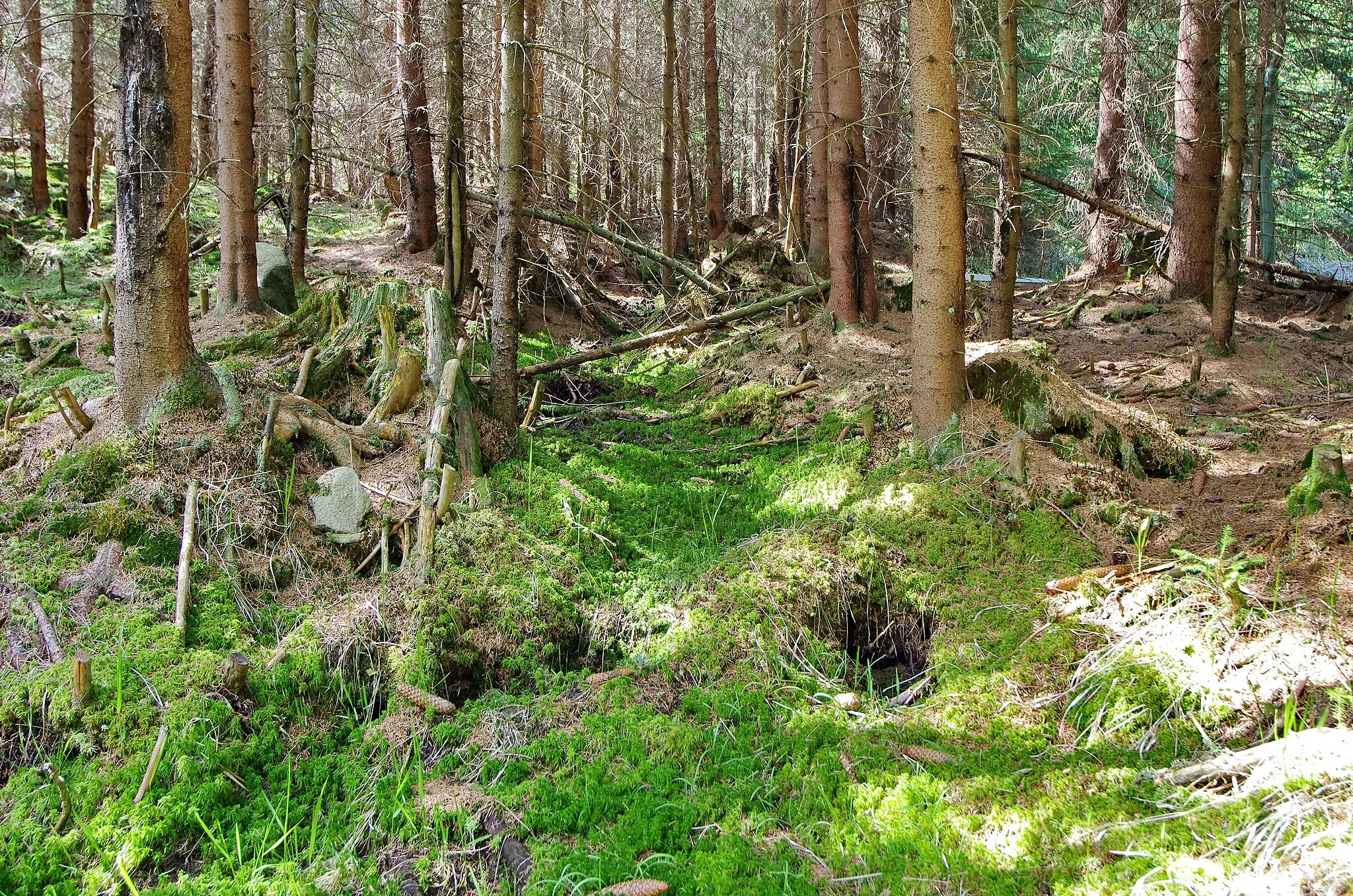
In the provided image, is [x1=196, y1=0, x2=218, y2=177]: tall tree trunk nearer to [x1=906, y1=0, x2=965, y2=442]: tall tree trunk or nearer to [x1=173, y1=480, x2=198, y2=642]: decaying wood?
[x1=173, y1=480, x2=198, y2=642]: decaying wood

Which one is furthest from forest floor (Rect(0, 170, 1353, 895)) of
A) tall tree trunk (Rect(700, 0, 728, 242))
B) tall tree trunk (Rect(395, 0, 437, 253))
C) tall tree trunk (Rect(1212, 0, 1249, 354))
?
tall tree trunk (Rect(700, 0, 728, 242))

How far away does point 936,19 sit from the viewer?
529cm

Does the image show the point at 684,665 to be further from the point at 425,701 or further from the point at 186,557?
the point at 186,557

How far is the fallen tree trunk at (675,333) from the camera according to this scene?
8.20m

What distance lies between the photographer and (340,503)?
534 centimetres

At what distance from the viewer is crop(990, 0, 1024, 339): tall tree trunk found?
6.93 meters

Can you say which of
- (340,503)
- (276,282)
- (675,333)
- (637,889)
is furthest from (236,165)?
(637,889)

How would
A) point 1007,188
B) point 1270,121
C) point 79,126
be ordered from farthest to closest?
point 1270,121 → point 79,126 → point 1007,188

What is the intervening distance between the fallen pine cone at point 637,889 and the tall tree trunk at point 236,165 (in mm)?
8124

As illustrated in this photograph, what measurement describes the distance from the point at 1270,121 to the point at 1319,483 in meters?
18.1

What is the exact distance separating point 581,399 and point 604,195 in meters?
9.41

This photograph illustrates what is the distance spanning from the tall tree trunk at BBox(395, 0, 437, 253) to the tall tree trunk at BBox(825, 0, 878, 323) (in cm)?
445

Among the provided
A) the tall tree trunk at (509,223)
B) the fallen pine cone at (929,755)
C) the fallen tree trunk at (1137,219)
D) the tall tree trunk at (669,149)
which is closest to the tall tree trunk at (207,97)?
the tall tree trunk at (669,149)

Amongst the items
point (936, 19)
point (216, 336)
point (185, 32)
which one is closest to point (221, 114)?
point (216, 336)
